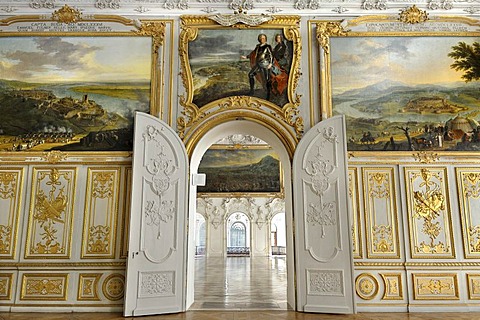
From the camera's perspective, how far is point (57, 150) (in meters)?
7.88

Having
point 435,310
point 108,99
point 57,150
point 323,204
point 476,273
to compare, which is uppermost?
point 108,99

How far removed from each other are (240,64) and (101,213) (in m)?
4.25

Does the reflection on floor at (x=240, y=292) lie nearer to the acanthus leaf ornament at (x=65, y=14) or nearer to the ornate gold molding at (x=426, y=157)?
the ornate gold molding at (x=426, y=157)

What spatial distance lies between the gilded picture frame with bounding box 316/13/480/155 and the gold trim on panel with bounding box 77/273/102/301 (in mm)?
5598

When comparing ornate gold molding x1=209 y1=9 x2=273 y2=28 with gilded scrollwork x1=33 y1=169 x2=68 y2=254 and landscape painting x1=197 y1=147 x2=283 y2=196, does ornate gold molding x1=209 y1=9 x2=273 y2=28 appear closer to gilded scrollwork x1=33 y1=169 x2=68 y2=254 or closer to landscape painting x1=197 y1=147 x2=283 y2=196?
→ gilded scrollwork x1=33 y1=169 x2=68 y2=254

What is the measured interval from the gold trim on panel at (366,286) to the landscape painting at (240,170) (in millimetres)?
12175

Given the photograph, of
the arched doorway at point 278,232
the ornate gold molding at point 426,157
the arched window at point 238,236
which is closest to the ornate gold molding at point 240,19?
the ornate gold molding at point 426,157

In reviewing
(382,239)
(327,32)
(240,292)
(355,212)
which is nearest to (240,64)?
(327,32)

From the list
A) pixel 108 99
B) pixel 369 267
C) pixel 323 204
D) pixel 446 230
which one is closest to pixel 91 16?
pixel 108 99

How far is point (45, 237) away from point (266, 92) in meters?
5.34

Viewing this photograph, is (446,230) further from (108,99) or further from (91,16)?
(91,16)

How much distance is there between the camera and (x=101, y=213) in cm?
761

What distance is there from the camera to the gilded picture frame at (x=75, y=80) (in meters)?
7.96

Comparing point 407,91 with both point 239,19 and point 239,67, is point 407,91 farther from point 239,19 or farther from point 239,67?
point 239,19
